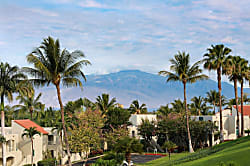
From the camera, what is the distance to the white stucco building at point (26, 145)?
38.6 m

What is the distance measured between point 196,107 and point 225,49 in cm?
3842

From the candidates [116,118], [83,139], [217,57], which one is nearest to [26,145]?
[83,139]

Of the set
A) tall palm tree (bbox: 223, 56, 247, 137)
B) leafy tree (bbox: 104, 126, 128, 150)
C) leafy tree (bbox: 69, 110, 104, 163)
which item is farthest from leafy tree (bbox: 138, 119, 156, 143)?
tall palm tree (bbox: 223, 56, 247, 137)

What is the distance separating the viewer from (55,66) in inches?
965

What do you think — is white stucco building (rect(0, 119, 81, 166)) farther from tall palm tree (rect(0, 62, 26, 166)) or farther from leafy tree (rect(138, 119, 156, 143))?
leafy tree (rect(138, 119, 156, 143))

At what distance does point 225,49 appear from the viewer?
3969cm

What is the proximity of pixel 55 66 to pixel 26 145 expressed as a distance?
2014 centimetres

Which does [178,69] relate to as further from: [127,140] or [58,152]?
[58,152]

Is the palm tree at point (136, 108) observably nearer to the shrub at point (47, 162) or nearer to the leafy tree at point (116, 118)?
the leafy tree at point (116, 118)

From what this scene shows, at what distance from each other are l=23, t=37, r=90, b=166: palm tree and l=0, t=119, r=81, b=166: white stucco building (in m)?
15.4

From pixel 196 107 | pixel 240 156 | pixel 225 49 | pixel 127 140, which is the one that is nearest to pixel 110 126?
pixel 225 49

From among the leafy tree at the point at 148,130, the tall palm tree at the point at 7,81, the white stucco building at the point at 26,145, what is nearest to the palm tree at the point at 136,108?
the leafy tree at the point at 148,130

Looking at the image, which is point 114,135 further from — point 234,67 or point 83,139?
point 234,67

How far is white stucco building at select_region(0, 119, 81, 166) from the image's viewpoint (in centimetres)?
3859
